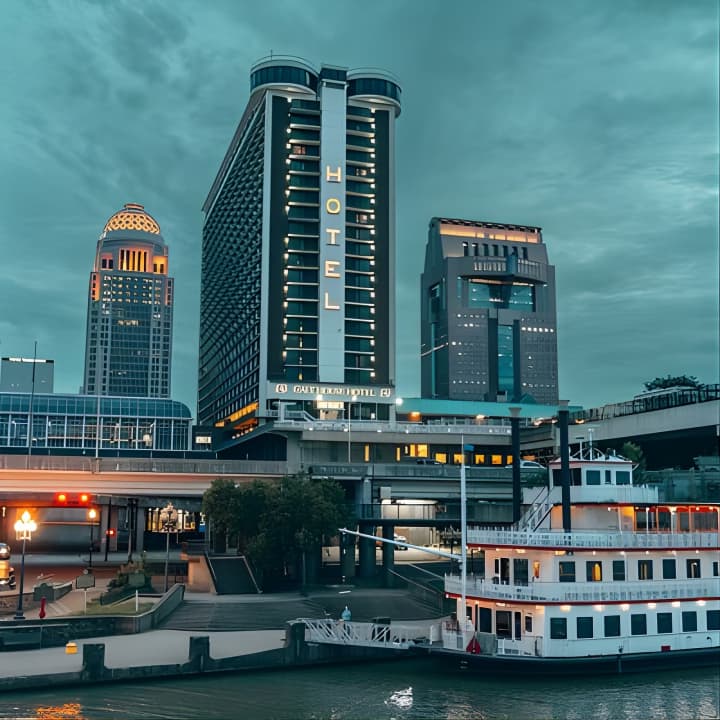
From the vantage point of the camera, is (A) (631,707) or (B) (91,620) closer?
(A) (631,707)

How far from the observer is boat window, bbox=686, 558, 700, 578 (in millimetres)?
48250

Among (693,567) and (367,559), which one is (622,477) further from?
(367,559)

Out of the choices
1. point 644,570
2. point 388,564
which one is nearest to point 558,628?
point 644,570

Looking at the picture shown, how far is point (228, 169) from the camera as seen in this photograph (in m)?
182

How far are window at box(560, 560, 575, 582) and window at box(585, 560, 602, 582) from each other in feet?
2.67

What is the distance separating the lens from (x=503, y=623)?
45562 millimetres

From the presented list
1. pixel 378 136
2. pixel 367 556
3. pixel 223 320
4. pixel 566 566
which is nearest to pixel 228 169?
pixel 223 320

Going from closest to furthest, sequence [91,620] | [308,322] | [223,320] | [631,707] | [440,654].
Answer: [631,707] < [440,654] < [91,620] < [308,322] < [223,320]

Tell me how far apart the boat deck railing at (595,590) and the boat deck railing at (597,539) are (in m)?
1.89

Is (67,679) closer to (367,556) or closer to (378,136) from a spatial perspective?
(367,556)

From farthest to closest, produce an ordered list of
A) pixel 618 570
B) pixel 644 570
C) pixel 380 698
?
pixel 644 570
pixel 618 570
pixel 380 698

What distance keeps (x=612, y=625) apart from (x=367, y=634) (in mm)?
12754

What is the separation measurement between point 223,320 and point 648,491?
137 m

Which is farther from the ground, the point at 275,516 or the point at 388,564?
the point at 275,516
